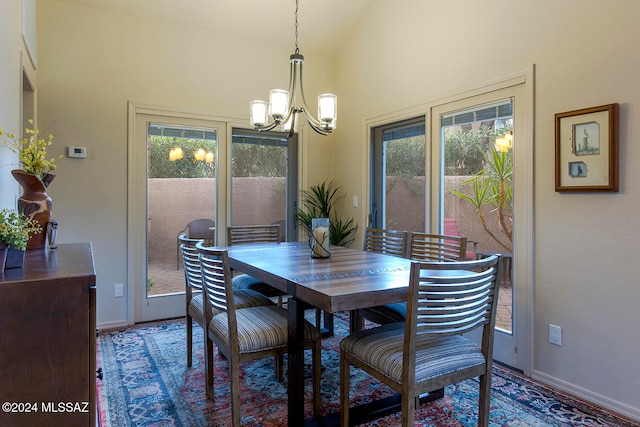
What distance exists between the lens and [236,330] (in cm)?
189

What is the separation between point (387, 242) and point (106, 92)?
2.76 metres

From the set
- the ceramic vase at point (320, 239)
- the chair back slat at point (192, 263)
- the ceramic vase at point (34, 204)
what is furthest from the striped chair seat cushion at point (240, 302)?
the ceramic vase at point (34, 204)

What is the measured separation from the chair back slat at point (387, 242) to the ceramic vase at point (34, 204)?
2199 mm

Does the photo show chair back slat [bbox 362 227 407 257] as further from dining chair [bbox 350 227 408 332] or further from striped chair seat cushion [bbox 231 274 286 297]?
striped chair seat cushion [bbox 231 274 286 297]

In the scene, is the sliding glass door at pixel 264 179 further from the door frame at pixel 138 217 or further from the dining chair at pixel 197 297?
the dining chair at pixel 197 297

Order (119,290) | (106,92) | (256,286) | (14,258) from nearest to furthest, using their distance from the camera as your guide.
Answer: (14,258) → (256,286) → (106,92) → (119,290)

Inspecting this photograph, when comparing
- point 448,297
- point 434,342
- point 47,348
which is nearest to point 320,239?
point 434,342

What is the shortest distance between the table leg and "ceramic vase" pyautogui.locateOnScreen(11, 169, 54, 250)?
3.77 ft

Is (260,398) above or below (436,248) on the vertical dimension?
below

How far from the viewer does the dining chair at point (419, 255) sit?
2408 millimetres

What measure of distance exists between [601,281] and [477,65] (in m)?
1.69

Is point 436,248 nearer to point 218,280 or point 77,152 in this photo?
point 218,280

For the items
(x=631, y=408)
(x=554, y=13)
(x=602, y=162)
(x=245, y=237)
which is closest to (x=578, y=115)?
(x=602, y=162)

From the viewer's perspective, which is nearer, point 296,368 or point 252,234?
point 296,368
